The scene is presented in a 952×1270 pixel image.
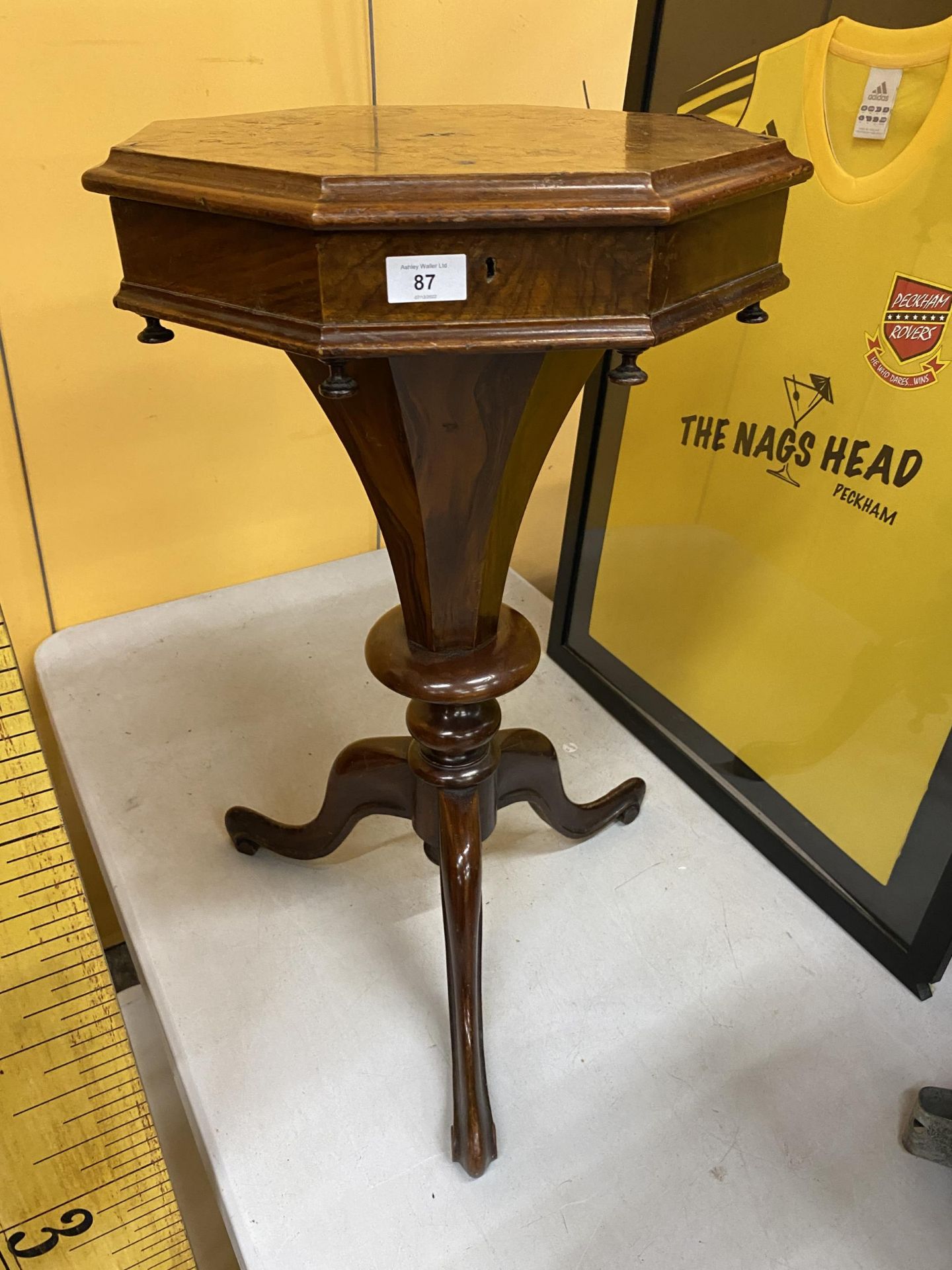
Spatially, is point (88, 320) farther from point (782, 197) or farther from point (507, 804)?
point (782, 197)

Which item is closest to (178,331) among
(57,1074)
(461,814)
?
(461,814)

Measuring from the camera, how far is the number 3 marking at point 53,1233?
724 millimetres

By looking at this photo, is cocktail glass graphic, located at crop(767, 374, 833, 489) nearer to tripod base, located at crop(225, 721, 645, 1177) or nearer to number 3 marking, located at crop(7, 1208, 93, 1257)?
tripod base, located at crop(225, 721, 645, 1177)

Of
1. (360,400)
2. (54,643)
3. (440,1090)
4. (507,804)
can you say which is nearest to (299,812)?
(507,804)

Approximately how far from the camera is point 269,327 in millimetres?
625

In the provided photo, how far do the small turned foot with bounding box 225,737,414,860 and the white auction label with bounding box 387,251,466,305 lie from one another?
0.61m

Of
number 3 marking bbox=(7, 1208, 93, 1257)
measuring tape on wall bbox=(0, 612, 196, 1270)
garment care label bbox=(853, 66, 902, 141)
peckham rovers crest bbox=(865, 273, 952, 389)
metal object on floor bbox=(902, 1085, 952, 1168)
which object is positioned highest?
garment care label bbox=(853, 66, 902, 141)

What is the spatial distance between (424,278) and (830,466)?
67cm

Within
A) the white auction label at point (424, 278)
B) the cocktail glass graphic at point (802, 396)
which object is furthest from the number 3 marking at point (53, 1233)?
the cocktail glass graphic at point (802, 396)

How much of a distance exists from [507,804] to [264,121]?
0.74m

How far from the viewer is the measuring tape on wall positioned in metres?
0.58

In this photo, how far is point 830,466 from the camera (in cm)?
110

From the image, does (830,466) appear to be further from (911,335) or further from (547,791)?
(547,791)

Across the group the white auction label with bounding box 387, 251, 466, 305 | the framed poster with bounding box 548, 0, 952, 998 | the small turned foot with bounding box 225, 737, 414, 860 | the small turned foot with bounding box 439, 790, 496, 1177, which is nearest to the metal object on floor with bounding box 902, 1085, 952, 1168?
the framed poster with bounding box 548, 0, 952, 998
